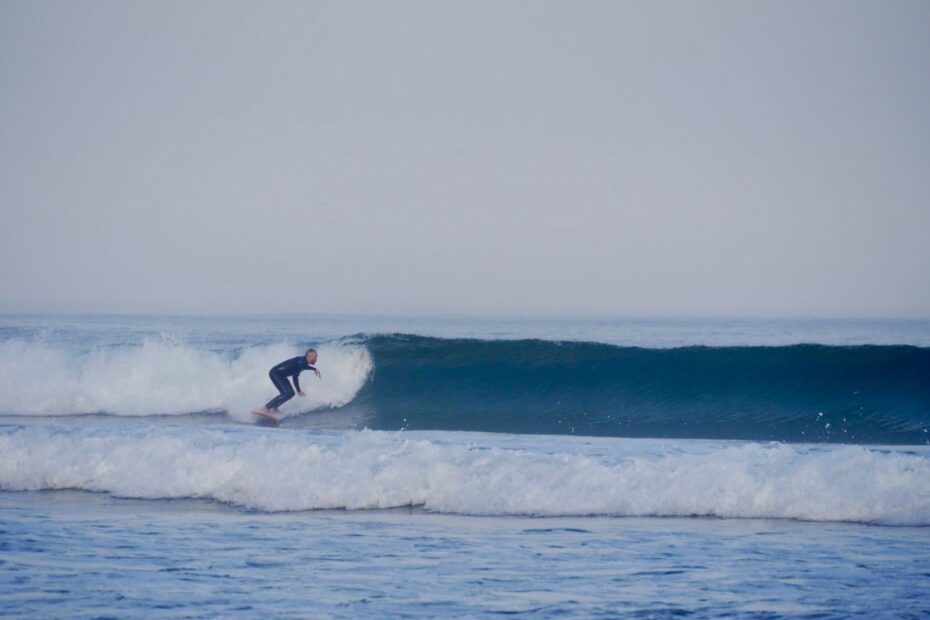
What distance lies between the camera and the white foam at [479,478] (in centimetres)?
792

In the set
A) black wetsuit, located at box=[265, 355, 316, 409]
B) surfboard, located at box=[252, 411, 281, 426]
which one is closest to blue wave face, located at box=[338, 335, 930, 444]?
black wetsuit, located at box=[265, 355, 316, 409]

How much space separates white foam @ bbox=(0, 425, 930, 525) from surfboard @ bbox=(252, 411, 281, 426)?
14.8ft

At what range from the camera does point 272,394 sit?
52.2 feet

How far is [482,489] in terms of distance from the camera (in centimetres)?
815

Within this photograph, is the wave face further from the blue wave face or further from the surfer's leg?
the surfer's leg

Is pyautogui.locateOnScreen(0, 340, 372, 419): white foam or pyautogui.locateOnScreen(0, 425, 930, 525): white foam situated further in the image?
pyautogui.locateOnScreen(0, 340, 372, 419): white foam

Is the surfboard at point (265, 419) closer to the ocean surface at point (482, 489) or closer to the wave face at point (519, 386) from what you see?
the ocean surface at point (482, 489)

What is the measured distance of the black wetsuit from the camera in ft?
47.4

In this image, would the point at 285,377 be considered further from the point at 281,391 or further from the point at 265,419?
the point at 265,419

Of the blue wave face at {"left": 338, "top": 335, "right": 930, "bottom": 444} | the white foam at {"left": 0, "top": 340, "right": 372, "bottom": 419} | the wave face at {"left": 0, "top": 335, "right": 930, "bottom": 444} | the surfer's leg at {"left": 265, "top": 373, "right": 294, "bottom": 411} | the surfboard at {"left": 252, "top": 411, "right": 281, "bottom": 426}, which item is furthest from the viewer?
Answer: the white foam at {"left": 0, "top": 340, "right": 372, "bottom": 419}

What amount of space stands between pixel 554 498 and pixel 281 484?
7.90ft

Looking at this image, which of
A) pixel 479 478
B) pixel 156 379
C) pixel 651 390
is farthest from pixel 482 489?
pixel 156 379

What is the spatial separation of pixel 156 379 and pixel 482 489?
31.8ft

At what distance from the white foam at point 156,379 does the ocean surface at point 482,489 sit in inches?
2.1
